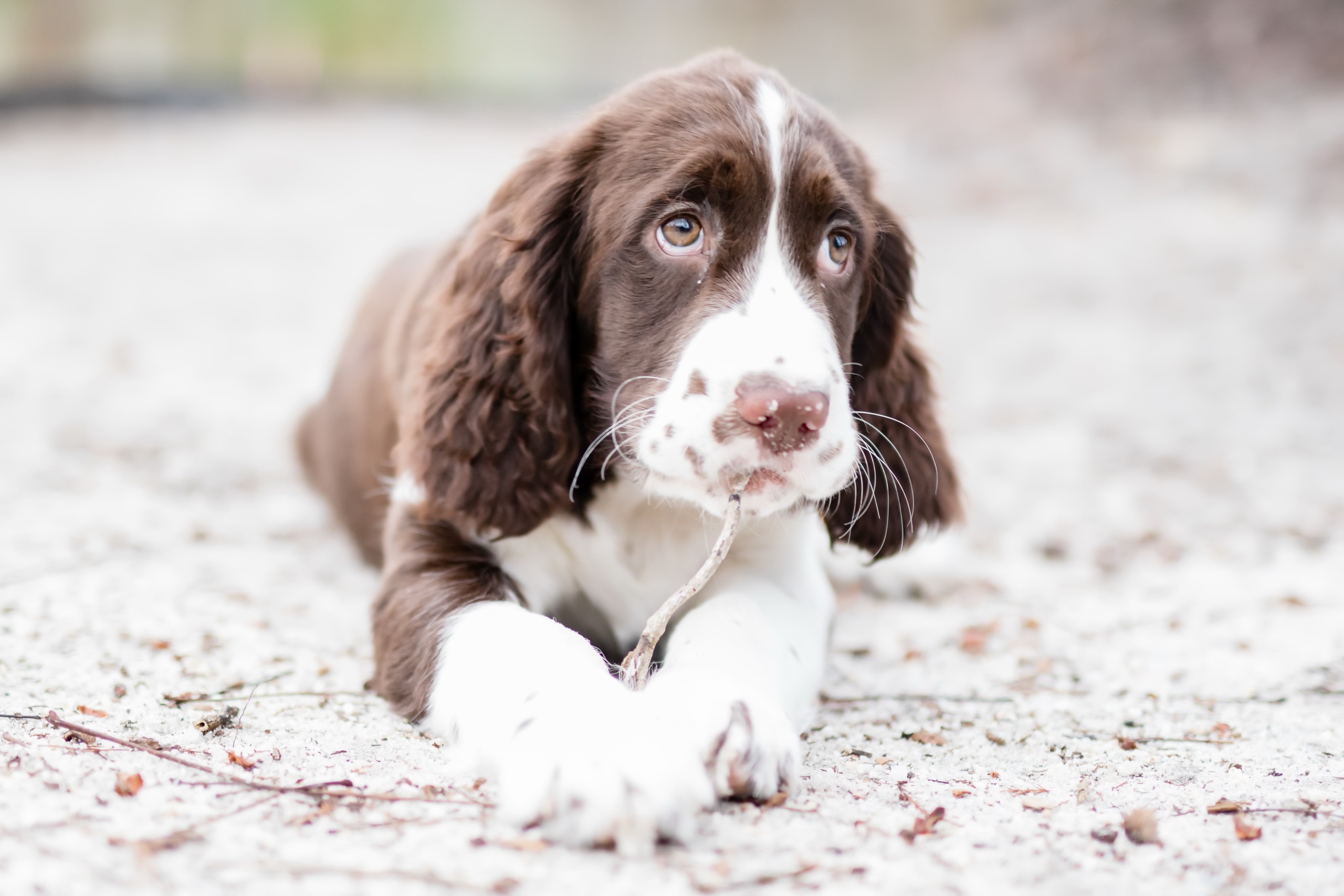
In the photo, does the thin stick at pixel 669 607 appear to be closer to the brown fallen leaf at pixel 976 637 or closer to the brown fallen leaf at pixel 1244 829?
the brown fallen leaf at pixel 1244 829

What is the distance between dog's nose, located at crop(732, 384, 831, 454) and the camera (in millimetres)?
2326

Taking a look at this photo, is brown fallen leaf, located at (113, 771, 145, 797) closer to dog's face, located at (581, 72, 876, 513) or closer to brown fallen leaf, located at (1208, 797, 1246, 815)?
dog's face, located at (581, 72, 876, 513)

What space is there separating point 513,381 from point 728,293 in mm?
607

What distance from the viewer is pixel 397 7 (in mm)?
19734

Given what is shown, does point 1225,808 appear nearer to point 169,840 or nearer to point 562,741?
point 562,741

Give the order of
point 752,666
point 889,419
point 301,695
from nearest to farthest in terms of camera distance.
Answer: point 752,666, point 301,695, point 889,419

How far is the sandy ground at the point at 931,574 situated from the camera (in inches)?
79.6

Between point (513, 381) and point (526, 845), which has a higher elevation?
point (513, 381)

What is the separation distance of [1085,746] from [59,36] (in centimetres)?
1812

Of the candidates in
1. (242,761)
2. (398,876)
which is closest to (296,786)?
(242,761)

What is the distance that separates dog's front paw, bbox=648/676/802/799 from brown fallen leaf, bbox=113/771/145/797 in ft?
2.98

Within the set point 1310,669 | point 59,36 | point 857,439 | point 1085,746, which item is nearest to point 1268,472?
point 1310,669

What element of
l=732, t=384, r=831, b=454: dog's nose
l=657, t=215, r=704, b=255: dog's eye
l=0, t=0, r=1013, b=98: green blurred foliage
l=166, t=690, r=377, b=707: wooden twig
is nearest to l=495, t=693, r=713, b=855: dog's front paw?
l=732, t=384, r=831, b=454: dog's nose

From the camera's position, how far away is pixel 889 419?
3311 mm
